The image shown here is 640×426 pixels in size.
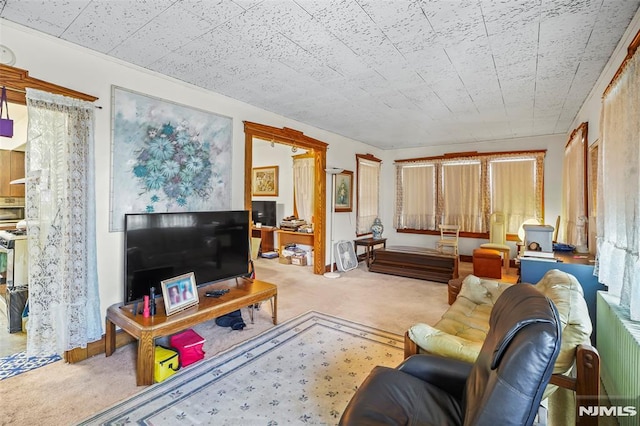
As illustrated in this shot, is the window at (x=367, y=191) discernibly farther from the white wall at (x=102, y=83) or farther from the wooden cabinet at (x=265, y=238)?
the white wall at (x=102, y=83)

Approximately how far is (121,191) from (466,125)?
16.4 ft

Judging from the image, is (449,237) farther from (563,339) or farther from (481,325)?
(563,339)

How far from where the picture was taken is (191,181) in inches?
130

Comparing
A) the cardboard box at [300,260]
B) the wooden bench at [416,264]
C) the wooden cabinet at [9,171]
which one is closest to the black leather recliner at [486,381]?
the wooden bench at [416,264]

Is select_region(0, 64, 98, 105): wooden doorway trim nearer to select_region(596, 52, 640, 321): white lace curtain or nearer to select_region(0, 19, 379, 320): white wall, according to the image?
select_region(0, 19, 379, 320): white wall

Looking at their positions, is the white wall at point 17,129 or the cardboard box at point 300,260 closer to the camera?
the white wall at point 17,129

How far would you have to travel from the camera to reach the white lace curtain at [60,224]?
2324 millimetres

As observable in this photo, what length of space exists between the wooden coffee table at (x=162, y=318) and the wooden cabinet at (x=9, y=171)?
4.95 metres

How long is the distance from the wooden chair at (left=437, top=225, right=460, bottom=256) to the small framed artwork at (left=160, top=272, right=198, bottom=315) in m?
4.98

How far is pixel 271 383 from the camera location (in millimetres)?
2240

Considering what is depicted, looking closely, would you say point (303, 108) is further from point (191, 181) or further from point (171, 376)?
point (171, 376)

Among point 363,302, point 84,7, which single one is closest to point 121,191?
point 84,7

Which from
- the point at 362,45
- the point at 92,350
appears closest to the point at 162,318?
the point at 92,350

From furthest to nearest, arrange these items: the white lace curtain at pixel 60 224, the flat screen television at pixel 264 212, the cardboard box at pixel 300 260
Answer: the flat screen television at pixel 264 212, the cardboard box at pixel 300 260, the white lace curtain at pixel 60 224
